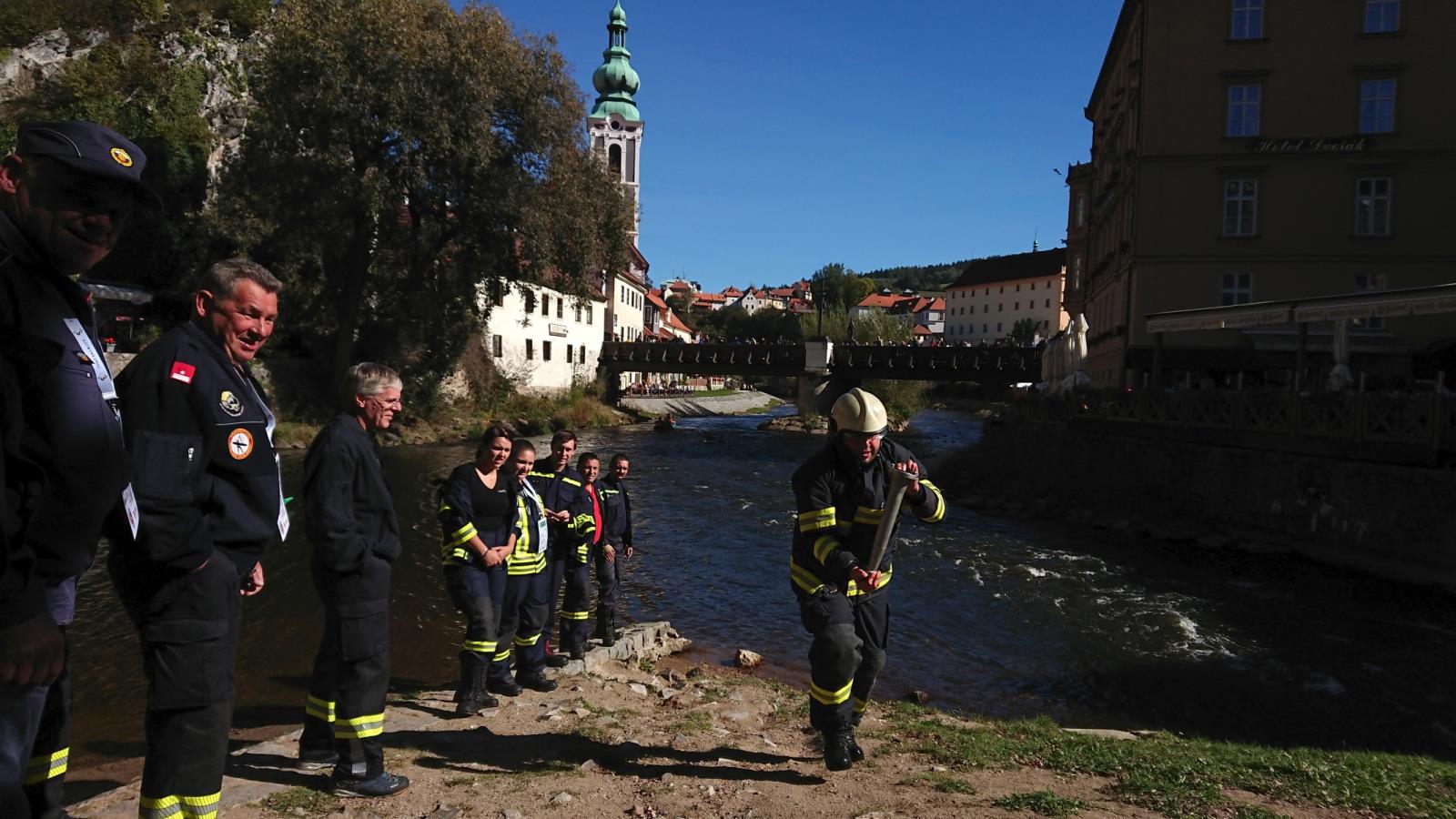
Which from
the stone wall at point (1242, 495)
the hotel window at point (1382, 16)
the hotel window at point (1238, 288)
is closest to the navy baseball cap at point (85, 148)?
the stone wall at point (1242, 495)

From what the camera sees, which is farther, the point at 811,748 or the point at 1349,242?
the point at 1349,242

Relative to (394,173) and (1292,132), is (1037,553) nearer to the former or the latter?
(1292,132)

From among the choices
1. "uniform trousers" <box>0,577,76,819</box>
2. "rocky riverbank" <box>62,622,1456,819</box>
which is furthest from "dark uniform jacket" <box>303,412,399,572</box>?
"uniform trousers" <box>0,577,76,819</box>

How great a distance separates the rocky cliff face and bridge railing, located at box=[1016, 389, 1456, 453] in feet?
118

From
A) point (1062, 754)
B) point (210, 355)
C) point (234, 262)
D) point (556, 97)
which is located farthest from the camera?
point (556, 97)

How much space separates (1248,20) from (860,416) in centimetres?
3265

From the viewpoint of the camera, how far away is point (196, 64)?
131 feet

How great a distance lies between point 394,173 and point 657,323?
3226 inches

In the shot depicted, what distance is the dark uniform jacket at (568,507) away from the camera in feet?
27.1

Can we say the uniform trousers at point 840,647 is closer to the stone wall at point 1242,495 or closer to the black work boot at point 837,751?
the black work boot at point 837,751

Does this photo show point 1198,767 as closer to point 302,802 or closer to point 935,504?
point 935,504

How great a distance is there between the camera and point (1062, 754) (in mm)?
5988

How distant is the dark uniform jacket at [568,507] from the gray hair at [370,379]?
3.02 meters

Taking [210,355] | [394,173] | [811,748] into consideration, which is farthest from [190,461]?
[394,173]
